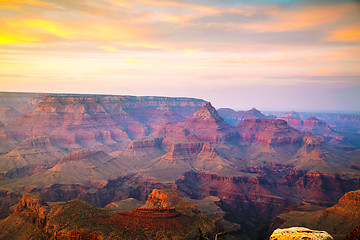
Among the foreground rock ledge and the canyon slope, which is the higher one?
the foreground rock ledge

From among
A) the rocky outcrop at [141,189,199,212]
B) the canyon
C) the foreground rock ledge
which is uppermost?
the foreground rock ledge

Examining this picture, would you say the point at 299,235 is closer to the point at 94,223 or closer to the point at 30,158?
the point at 94,223

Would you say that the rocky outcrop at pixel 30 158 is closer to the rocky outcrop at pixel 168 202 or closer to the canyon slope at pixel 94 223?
the canyon slope at pixel 94 223

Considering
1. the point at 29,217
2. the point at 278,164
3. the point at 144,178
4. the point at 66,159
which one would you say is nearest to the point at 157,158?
the point at 144,178

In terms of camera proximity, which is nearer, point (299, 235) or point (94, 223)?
point (299, 235)

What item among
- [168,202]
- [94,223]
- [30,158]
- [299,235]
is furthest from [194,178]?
[299,235]

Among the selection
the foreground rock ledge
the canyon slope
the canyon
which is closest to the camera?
the foreground rock ledge

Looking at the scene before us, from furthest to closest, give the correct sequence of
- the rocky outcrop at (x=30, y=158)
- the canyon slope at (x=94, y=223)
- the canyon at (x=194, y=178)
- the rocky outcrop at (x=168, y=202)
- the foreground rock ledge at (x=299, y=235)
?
the rocky outcrop at (x=30, y=158), the canyon at (x=194, y=178), the rocky outcrop at (x=168, y=202), the canyon slope at (x=94, y=223), the foreground rock ledge at (x=299, y=235)

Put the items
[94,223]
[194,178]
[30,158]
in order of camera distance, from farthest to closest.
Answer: [30,158] < [194,178] < [94,223]

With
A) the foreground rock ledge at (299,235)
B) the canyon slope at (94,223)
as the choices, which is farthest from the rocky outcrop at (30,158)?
the foreground rock ledge at (299,235)

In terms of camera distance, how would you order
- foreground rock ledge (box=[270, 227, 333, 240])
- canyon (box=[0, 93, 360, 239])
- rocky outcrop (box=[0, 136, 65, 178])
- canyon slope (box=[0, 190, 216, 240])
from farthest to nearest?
rocky outcrop (box=[0, 136, 65, 178]), canyon (box=[0, 93, 360, 239]), canyon slope (box=[0, 190, 216, 240]), foreground rock ledge (box=[270, 227, 333, 240])

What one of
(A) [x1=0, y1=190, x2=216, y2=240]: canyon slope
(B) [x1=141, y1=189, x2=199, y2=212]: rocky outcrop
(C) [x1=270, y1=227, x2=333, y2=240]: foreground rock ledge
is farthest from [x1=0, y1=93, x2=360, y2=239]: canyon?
(C) [x1=270, y1=227, x2=333, y2=240]: foreground rock ledge

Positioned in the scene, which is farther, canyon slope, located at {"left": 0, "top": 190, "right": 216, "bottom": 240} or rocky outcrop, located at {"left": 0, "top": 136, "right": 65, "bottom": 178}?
rocky outcrop, located at {"left": 0, "top": 136, "right": 65, "bottom": 178}

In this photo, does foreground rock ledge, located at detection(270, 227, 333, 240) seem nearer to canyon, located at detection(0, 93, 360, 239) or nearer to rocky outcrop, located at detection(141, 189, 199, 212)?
rocky outcrop, located at detection(141, 189, 199, 212)
